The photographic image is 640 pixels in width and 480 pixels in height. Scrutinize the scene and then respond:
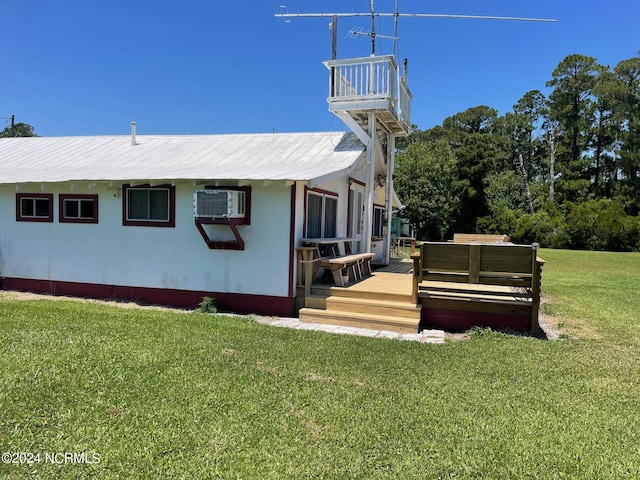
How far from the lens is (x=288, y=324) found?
7250mm

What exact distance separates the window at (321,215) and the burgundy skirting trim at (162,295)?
1.62 m

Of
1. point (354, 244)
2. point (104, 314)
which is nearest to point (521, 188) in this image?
point (354, 244)

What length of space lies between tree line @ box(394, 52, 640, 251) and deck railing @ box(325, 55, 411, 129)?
66.0 feet

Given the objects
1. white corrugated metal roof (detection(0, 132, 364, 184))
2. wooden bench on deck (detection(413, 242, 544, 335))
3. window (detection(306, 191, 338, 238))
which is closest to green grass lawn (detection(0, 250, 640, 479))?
wooden bench on deck (detection(413, 242, 544, 335))

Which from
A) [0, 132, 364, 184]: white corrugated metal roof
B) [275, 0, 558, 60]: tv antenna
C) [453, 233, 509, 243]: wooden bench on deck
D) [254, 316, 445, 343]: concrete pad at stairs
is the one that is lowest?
[254, 316, 445, 343]: concrete pad at stairs

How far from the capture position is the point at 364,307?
7395mm

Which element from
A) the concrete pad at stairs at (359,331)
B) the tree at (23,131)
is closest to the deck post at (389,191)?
the concrete pad at stairs at (359,331)

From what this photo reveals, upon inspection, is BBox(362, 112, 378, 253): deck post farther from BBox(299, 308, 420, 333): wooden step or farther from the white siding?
BBox(299, 308, 420, 333): wooden step

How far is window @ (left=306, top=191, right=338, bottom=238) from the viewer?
876 cm

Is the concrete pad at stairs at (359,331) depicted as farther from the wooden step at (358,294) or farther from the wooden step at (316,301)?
the wooden step at (358,294)

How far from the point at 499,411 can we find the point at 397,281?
17.7 feet

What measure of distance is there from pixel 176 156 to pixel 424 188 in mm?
21597

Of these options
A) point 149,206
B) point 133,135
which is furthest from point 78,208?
point 133,135

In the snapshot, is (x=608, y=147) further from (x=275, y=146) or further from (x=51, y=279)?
(x=51, y=279)
